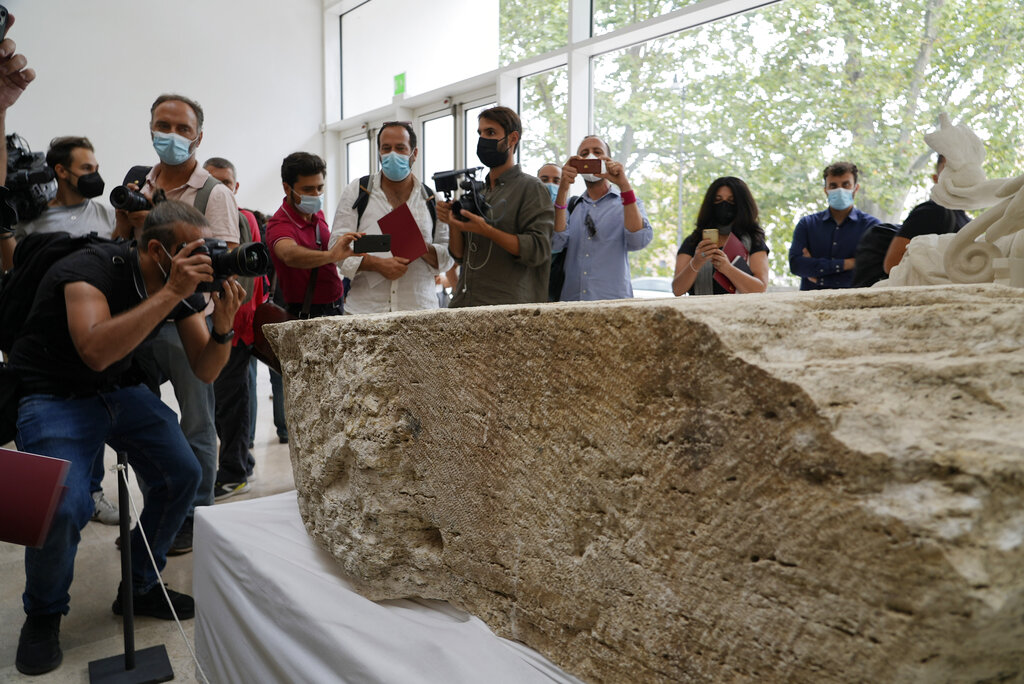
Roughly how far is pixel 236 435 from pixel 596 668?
2.73 m

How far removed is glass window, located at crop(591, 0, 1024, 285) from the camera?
361 centimetres

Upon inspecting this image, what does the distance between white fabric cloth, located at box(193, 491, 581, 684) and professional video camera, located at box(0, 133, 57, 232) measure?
132cm

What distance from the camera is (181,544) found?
2.68 meters

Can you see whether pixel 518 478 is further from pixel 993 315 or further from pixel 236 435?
pixel 236 435

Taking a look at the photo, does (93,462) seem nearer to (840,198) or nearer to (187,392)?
(187,392)

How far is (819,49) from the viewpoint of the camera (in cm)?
406

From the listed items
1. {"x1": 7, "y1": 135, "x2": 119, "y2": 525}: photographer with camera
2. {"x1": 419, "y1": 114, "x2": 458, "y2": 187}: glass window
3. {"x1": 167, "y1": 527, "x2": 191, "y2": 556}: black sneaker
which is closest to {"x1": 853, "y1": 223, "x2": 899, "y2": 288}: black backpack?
{"x1": 167, "y1": 527, "x2": 191, "y2": 556}: black sneaker

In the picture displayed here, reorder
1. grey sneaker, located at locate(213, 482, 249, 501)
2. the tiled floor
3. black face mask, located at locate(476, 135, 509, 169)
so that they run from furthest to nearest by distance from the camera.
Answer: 1. grey sneaker, located at locate(213, 482, 249, 501)
2. black face mask, located at locate(476, 135, 509, 169)
3. the tiled floor

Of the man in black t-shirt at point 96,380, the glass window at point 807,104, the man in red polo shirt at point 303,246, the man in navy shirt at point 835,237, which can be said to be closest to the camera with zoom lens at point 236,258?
the man in black t-shirt at point 96,380

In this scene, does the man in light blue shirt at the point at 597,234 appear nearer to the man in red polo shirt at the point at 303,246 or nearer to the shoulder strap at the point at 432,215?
the shoulder strap at the point at 432,215

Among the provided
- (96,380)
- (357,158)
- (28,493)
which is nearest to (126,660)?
(96,380)

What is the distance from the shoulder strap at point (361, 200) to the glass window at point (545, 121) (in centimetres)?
300

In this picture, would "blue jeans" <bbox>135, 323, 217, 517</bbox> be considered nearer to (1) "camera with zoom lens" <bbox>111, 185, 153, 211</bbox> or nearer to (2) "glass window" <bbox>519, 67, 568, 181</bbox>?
(1) "camera with zoom lens" <bbox>111, 185, 153, 211</bbox>

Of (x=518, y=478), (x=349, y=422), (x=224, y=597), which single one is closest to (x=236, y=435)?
(x=224, y=597)
